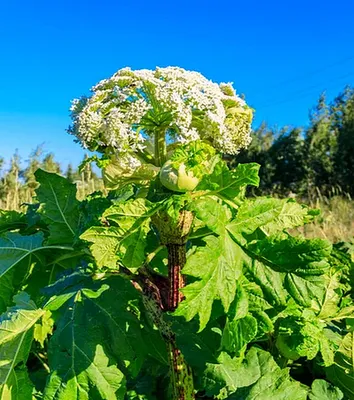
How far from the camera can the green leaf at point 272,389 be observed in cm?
185

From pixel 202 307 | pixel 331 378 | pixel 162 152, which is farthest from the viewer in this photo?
pixel 331 378

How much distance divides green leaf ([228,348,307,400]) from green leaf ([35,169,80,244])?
0.78 metres

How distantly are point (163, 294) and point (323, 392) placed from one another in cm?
83

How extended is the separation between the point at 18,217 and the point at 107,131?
0.89 m

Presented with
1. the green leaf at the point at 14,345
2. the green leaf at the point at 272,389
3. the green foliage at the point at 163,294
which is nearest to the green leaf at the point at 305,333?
the green foliage at the point at 163,294

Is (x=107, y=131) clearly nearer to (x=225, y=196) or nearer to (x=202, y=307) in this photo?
(x=225, y=196)

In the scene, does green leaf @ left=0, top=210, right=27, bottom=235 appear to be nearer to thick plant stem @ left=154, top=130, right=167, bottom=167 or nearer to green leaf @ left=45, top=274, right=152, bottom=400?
green leaf @ left=45, top=274, right=152, bottom=400

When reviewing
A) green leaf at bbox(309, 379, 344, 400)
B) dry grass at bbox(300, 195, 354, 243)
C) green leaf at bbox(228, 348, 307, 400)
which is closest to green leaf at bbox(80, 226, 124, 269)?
green leaf at bbox(228, 348, 307, 400)

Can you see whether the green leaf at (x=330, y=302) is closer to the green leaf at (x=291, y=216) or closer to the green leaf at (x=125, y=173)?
the green leaf at (x=291, y=216)

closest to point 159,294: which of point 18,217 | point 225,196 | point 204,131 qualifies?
point 225,196

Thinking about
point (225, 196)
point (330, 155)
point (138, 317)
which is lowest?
point (138, 317)

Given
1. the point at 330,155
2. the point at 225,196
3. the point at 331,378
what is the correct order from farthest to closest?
the point at 330,155
the point at 331,378
the point at 225,196

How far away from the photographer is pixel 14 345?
1652 mm

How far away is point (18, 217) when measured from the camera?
2238 millimetres
